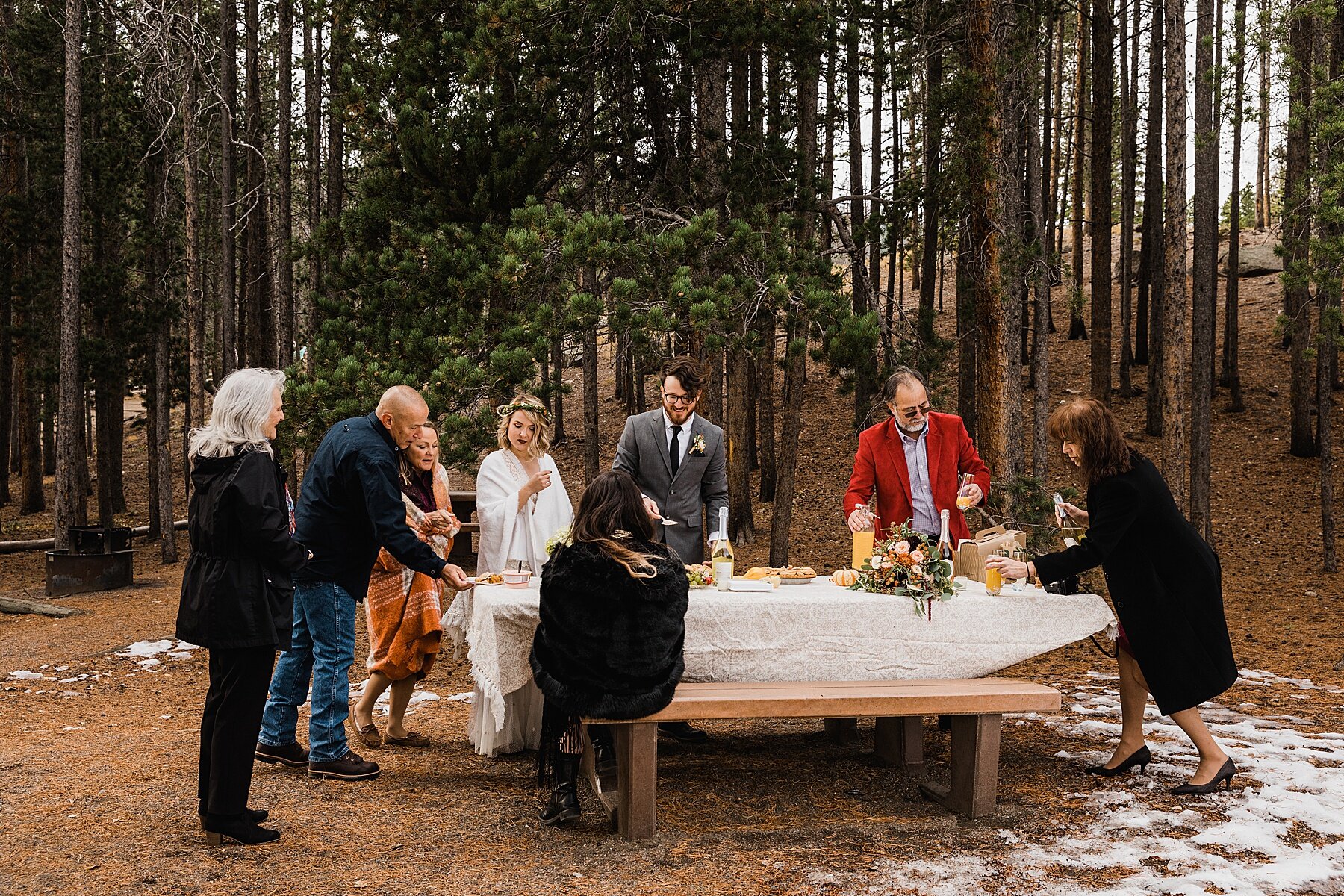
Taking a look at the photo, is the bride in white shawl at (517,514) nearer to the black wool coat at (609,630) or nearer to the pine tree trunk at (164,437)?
the black wool coat at (609,630)

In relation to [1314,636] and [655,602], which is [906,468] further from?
[1314,636]

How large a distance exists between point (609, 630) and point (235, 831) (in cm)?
166

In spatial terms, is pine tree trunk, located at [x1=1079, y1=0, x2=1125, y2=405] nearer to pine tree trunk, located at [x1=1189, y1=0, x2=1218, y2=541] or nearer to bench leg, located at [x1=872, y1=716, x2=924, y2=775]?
pine tree trunk, located at [x1=1189, y1=0, x2=1218, y2=541]

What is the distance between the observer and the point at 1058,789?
480 centimetres

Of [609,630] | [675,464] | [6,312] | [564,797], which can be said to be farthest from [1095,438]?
[6,312]

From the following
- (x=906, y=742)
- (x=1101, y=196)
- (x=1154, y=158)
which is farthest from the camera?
(x=1154, y=158)

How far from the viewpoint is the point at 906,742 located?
207 inches

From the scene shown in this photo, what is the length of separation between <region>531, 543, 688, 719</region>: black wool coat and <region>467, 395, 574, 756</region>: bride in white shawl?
139 cm

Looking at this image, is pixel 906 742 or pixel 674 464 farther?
pixel 674 464

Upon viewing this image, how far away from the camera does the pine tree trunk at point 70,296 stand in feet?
38.6

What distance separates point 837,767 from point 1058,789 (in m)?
1.07

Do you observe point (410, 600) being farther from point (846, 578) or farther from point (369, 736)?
point (846, 578)

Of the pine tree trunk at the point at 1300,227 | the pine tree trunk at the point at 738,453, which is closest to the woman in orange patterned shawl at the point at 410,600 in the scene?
the pine tree trunk at the point at 738,453

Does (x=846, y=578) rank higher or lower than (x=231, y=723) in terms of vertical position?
higher
